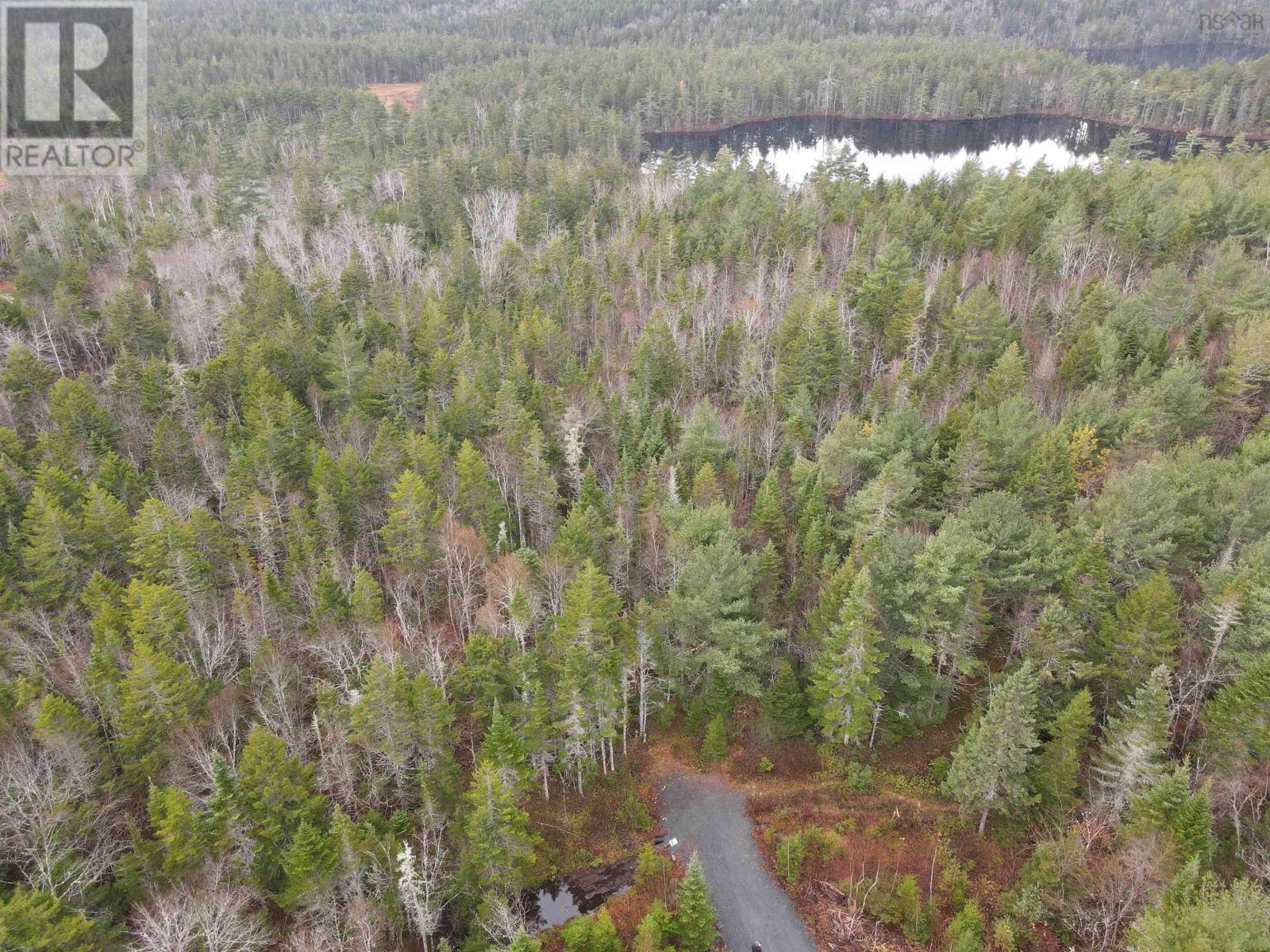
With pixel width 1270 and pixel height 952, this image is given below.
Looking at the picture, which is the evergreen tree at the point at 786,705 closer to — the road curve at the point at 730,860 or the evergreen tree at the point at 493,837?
the road curve at the point at 730,860

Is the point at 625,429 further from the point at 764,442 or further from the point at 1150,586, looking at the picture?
the point at 1150,586

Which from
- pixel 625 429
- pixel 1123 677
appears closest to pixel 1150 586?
pixel 1123 677

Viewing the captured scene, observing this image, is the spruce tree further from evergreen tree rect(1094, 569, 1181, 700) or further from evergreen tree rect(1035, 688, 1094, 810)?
evergreen tree rect(1094, 569, 1181, 700)

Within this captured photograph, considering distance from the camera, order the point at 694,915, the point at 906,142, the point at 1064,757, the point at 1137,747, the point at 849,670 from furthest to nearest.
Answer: the point at 906,142, the point at 849,670, the point at 1064,757, the point at 1137,747, the point at 694,915

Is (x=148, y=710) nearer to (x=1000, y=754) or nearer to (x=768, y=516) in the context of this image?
(x=768, y=516)

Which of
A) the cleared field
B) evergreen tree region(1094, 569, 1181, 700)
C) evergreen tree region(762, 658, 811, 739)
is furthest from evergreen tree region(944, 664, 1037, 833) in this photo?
the cleared field

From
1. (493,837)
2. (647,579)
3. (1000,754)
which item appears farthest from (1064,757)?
(493,837)
